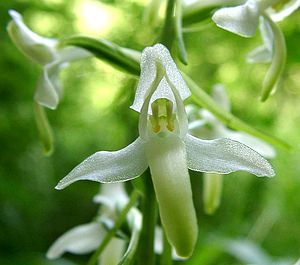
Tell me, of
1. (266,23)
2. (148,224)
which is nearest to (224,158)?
(148,224)

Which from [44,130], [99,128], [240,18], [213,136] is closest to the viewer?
[240,18]

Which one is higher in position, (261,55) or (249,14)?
(249,14)

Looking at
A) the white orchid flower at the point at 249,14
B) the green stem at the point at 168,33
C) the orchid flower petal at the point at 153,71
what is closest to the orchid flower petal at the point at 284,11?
the white orchid flower at the point at 249,14

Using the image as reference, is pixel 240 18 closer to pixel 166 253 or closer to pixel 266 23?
pixel 266 23

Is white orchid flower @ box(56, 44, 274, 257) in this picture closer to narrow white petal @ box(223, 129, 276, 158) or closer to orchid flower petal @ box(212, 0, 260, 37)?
orchid flower petal @ box(212, 0, 260, 37)

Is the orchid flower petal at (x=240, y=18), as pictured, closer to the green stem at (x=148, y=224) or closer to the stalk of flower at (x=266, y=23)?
the stalk of flower at (x=266, y=23)

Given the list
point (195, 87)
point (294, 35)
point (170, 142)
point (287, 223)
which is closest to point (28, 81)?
point (294, 35)

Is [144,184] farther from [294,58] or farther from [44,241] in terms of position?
[44,241]
